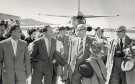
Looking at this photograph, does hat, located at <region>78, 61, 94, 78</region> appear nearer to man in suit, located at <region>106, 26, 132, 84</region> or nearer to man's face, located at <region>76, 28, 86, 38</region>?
man's face, located at <region>76, 28, 86, 38</region>

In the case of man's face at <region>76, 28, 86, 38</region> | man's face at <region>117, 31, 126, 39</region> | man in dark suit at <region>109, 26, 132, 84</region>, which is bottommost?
man in dark suit at <region>109, 26, 132, 84</region>

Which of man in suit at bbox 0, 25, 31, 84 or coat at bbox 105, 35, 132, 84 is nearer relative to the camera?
man in suit at bbox 0, 25, 31, 84

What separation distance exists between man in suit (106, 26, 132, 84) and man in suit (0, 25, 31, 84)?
165 centimetres

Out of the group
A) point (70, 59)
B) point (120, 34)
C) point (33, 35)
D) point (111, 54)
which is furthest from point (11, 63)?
point (33, 35)

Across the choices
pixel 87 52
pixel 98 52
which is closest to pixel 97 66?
pixel 98 52

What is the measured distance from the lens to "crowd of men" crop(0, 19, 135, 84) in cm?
514

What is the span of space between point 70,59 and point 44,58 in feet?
2.42

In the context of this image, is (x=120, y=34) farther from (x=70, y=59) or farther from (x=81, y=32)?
(x=70, y=59)

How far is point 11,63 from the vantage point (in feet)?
18.2

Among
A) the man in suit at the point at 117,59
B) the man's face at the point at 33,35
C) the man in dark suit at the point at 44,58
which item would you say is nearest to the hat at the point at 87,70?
the man in suit at the point at 117,59

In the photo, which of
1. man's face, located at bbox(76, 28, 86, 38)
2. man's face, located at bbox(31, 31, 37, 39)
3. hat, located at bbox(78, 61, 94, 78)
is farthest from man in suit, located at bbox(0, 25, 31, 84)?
man's face, located at bbox(31, 31, 37, 39)

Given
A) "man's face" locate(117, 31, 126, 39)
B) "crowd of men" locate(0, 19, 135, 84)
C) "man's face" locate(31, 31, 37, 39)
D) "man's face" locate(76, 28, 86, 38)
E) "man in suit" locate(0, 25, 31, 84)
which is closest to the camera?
"crowd of men" locate(0, 19, 135, 84)

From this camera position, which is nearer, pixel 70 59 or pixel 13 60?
pixel 13 60

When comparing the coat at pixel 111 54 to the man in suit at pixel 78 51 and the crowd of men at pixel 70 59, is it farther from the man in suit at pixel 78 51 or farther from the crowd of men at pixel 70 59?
the man in suit at pixel 78 51
